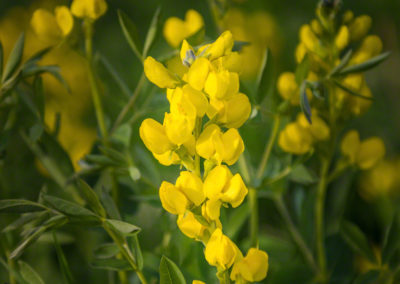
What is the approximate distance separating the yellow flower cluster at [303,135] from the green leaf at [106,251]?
0.16 metres

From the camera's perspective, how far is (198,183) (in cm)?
32

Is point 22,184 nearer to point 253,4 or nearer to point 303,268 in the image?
point 303,268

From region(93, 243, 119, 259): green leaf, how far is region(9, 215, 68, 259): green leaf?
1.5 inches

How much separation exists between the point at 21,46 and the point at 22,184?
192 mm

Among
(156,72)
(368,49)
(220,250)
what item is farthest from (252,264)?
(368,49)

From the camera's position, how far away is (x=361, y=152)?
0.49 metres

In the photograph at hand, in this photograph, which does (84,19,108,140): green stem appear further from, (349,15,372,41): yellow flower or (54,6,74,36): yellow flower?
(349,15,372,41): yellow flower

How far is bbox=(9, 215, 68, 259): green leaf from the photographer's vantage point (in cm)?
36

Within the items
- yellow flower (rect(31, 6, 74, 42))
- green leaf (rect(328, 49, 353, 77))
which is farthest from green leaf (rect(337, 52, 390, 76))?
yellow flower (rect(31, 6, 74, 42))

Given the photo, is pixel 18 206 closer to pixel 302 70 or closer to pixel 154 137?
pixel 154 137

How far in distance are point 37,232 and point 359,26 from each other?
0.30 metres

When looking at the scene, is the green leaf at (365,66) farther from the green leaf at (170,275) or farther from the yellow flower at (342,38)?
the green leaf at (170,275)

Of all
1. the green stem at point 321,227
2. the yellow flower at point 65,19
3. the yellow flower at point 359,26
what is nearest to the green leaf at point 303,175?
the green stem at point 321,227

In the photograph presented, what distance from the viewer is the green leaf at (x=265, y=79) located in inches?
17.1
